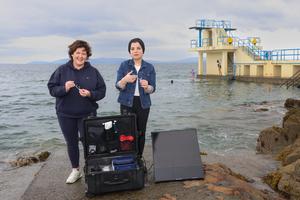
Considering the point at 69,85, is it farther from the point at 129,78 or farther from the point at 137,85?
the point at 137,85

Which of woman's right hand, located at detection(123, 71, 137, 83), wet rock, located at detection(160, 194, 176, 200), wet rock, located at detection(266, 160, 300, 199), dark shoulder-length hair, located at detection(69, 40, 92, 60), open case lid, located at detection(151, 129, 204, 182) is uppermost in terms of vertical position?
dark shoulder-length hair, located at detection(69, 40, 92, 60)

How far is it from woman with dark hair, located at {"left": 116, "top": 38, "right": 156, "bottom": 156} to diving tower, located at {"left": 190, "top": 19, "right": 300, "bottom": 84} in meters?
31.0

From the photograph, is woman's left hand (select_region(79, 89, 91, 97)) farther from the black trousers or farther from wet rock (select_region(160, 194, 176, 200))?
wet rock (select_region(160, 194, 176, 200))

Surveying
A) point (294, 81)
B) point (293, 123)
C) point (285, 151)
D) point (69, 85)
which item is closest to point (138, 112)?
point (69, 85)

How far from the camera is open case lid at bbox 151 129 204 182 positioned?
16.4 ft

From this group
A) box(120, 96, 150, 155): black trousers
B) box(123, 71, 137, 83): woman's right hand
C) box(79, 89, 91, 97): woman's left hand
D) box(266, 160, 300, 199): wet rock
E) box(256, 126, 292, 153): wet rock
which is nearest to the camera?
box(79, 89, 91, 97): woman's left hand

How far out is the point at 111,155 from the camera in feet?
16.2

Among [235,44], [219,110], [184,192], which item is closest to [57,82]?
[184,192]

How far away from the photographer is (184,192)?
4598mm

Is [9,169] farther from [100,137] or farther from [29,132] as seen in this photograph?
[29,132]

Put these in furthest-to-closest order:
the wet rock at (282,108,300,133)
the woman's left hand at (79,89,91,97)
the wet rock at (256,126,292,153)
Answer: the wet rock at (282,108,300,133) → the wet rock at (256,126,292,153) → the woman's left hand at (79,89,91,97)

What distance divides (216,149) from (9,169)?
5531 millimetres

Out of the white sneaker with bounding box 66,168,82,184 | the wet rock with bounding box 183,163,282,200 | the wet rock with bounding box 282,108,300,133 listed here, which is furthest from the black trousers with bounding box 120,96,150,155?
the wet rock with bounding box 282,108,300,133

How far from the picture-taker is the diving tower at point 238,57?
35.4 m
